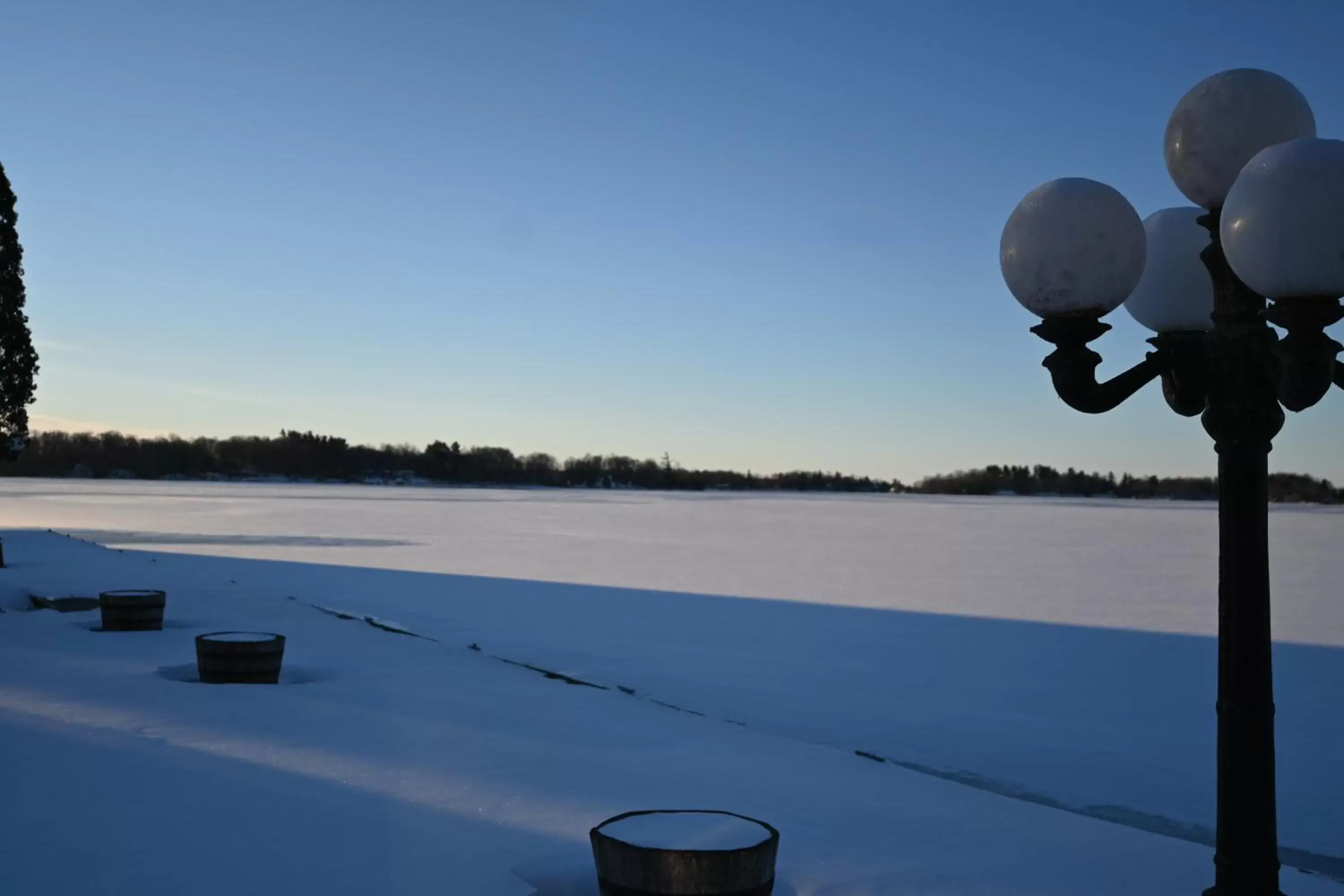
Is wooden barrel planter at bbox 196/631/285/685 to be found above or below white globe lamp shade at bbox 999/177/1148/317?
below

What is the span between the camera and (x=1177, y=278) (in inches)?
161

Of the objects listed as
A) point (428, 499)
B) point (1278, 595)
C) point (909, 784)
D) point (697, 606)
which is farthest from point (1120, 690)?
point (428, 499)

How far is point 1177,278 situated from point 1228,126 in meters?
0.65

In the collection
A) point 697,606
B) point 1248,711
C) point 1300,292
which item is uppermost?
point 1300,292

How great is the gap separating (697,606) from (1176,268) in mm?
13718

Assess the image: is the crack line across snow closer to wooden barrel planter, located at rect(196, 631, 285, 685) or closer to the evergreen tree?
wooden barrel planter, located at rect(196, 631, 285, 685)

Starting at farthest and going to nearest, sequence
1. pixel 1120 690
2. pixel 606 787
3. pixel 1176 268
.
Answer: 1. pixel 1120 690
2. pixel 606 787
3. pixel 1176 268

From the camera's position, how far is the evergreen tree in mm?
22203

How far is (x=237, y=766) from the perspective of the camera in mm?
6668

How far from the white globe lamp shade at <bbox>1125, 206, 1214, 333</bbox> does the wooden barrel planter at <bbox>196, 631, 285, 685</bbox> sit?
24.4 feet

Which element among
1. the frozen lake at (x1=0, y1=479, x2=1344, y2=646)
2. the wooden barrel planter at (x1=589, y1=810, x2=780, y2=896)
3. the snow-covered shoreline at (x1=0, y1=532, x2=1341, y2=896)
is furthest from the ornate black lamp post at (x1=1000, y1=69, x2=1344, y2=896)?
the frozen lake at (x1=0, y1=479, x2=1344, y2=646)

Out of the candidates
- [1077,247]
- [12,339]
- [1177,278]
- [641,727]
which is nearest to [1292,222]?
[1077,247]

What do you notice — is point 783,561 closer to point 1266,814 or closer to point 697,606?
point 697,606

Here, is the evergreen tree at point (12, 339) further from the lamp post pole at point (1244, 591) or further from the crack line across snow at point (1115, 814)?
the lamp post pole at point (1244, 591)
